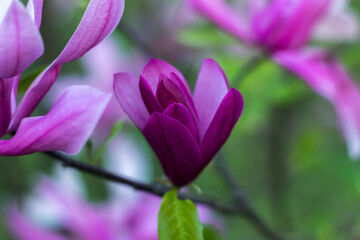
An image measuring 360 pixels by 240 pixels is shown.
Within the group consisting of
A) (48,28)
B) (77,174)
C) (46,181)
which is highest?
(48,28)

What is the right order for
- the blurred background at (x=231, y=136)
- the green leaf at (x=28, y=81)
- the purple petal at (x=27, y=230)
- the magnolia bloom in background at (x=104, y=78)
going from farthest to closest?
the magnolia bloom in background at (x=104, y=78) → the blurred background at (x=231, y=136) → the purple petal at (x=27, y=230) → the green leaf at (x=28, y=81)

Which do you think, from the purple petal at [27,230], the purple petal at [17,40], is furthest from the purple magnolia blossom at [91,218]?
the purple petal at [17,40]

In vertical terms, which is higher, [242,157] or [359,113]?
[359,113]

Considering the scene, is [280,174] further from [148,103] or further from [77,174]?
[148,103]

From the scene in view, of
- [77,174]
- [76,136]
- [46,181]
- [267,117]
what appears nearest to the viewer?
[76,136]

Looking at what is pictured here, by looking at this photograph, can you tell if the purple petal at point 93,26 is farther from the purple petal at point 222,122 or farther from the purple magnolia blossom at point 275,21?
the purple magnolia blossom at point 275,21

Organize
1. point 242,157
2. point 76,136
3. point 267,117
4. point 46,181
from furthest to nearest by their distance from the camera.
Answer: point 242,157 < point 267,117 < point 46,181 < point 76,136

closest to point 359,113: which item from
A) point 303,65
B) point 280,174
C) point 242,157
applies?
point 303,65
